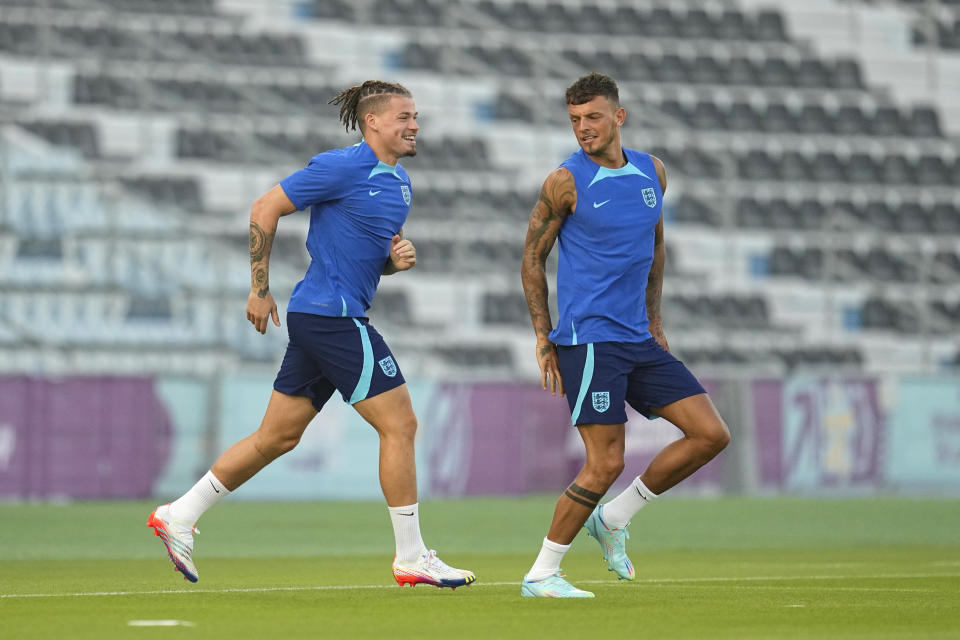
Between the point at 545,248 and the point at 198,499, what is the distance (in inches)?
77.0

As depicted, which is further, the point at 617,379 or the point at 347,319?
the point at 347,319

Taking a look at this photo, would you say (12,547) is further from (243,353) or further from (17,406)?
(243,353)

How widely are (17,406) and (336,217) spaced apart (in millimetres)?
12661

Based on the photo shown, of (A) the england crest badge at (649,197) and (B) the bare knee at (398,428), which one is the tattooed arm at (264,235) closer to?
(B) the bare knee at (398,428)

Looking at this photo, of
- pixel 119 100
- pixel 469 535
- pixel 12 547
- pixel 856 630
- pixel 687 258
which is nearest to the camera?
pixel 856 630

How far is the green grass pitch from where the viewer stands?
585 cm

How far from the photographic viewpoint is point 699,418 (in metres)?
7.21

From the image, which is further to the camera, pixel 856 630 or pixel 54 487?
pixel 54 487

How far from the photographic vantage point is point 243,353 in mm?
26547

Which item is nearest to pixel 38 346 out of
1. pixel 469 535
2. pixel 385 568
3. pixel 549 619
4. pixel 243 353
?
pixel 243 353

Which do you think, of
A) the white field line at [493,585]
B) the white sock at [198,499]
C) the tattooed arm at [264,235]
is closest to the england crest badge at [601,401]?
the white field line at [493,585]

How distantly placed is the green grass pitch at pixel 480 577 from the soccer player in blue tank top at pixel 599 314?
0.58 m

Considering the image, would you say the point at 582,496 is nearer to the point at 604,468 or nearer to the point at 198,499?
the point at 604,468

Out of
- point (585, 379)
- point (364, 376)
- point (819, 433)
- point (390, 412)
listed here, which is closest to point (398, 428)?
point (390, 412)
